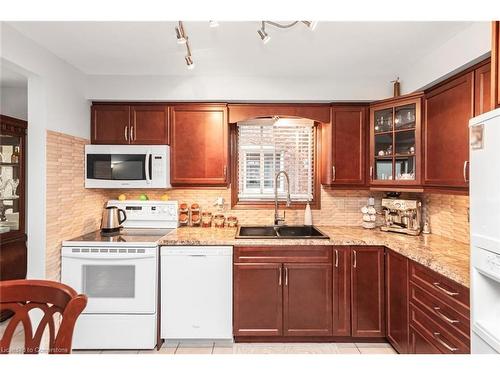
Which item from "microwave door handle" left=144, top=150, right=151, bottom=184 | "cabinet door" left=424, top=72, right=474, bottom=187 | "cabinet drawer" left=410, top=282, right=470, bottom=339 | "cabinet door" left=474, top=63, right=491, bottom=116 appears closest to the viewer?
"cabinet drawer" left=410, top=282, right=470, bottom=339

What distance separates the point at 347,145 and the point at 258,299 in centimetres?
162

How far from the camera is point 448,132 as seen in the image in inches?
84.5

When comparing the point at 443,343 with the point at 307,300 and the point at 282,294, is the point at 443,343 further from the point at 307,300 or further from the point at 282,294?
the point at 282,294

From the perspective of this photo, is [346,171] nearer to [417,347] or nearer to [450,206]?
[450,206]

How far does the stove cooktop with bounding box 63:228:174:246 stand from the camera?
2.44m

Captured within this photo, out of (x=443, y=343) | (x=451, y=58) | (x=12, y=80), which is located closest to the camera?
(x=443, y=343)

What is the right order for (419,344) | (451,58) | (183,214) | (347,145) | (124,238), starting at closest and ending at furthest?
(419,344) → (451,58) → (124,238) → (347,145) → (183,214)

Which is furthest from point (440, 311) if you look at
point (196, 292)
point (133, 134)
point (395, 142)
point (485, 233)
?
point (133, 134)

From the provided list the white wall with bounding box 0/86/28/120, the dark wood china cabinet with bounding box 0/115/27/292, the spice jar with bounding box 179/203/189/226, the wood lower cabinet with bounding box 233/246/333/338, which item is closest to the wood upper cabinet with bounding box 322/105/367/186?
the wood lower cabinet with bounding box 233/246/333/338

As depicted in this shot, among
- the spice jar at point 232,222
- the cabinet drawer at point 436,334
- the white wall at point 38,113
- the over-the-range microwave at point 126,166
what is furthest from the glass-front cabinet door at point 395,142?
the white wall at point 38,113

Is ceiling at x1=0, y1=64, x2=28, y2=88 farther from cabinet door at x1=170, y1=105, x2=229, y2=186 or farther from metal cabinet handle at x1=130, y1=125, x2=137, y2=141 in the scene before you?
cabinet door at x1=170, y1=105, x2=229, y2=186

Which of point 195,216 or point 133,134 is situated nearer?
point 133,134

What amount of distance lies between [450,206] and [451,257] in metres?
0.77

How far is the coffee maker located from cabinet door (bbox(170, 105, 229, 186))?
62.4 inches
